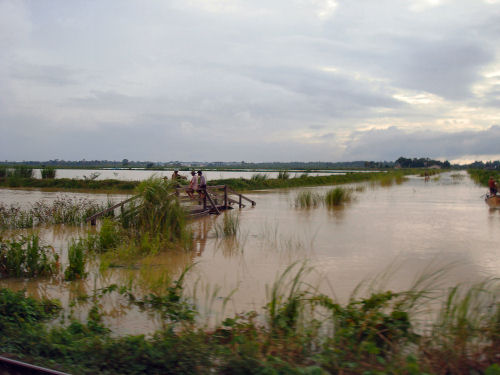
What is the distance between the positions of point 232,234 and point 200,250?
6.17ft

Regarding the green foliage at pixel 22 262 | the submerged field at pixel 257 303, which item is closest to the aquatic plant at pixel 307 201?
the submerged field at pixel 257 303

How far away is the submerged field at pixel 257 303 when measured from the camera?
145 inches

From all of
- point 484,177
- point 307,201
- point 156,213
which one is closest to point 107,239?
point 156,213

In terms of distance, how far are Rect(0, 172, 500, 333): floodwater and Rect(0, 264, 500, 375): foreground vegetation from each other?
2.73 feet

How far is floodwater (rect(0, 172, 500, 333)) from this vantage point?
6219mm

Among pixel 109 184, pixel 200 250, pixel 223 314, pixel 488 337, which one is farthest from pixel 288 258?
pixel 109 184

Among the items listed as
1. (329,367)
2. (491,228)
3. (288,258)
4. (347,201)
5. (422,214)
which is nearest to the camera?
(329,367)

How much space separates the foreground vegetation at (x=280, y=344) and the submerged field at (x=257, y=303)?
0.04 ft

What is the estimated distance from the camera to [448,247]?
33.6 feet

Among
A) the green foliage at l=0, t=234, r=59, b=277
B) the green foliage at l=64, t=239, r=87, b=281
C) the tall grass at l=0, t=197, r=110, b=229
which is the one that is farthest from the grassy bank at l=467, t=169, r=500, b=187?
the green foliage at l=0, t=234, r=59, b=277

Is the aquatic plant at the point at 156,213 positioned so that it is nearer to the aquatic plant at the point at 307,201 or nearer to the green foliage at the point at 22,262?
the green foliage at the point at 22,262

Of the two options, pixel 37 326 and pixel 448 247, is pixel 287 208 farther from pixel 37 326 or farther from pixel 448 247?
pixel 37 326

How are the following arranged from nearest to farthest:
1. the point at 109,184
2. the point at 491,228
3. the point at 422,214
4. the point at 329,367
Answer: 1. the point at 329,367
2. the point at 491,228
3. the point at 422,214
4. the point at 109,184

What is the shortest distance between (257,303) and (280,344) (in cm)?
188
